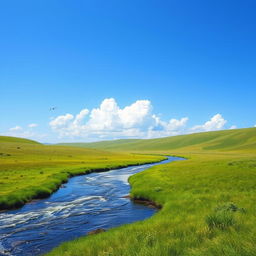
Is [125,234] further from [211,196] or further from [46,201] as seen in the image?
[46,201]

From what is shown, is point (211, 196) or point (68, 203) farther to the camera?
point (68, 203)

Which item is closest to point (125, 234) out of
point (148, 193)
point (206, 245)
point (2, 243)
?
point (206, 245)

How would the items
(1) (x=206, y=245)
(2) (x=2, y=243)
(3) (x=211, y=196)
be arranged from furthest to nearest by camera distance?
1. (3) (x=211, y=196)
2. (2) (x=2, y=243)
3. (1) (x=206, y=245)

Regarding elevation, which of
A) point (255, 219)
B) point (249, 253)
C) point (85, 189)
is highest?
point (249, 253)

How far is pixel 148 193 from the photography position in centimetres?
3044

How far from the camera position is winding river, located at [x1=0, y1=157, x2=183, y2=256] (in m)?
16.9

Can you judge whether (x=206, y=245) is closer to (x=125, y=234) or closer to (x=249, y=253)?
(x=249, y=253)

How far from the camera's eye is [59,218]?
75.0 feet

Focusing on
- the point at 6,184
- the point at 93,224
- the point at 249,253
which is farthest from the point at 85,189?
the point at 249,253

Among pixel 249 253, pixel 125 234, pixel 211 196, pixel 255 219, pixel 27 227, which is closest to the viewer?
pixel 249 253

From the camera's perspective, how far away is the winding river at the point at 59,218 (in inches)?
664

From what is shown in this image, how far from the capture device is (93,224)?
20.8 metres

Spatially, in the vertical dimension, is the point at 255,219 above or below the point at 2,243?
above

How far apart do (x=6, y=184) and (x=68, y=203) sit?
1378 cm
